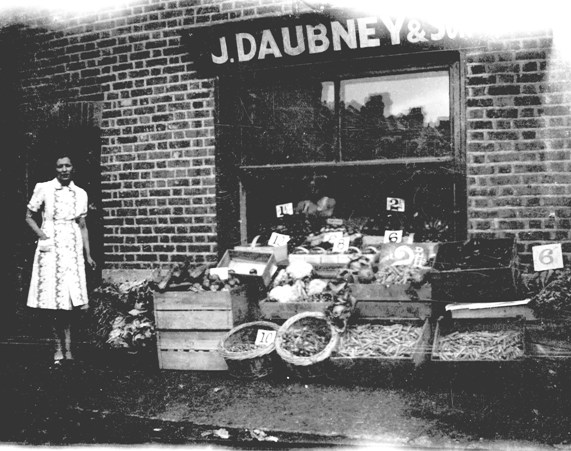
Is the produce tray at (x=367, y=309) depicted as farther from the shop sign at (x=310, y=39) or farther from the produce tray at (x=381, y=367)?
the shop sign at (x=310, y=39)

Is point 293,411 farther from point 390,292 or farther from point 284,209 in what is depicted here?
point 284,209

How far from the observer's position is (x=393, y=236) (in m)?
6.28

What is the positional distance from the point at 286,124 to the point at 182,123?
1.22 metres

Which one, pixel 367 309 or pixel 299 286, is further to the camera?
pixel 299 286

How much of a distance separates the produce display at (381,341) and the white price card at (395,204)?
1533 mm

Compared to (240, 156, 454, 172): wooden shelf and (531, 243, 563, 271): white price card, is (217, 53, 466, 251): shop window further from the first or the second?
(531, 243, 563, 271): white price card

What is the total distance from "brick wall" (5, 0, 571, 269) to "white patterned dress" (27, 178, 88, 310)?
1.06 metres

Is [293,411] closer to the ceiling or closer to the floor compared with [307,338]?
closer to the floor

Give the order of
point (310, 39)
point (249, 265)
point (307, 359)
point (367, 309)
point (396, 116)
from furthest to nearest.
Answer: point (249, 265) → point (396, 116) → point (310, 39) → point (367, 309) → point (307, 359)

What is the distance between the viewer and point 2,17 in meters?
7.80

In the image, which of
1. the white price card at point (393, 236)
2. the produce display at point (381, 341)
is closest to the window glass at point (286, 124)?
the white price card at point (393, 236)

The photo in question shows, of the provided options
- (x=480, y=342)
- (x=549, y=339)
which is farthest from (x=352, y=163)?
(x=549, y=339)

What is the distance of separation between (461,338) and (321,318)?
124 cm

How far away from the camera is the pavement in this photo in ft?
12.9
